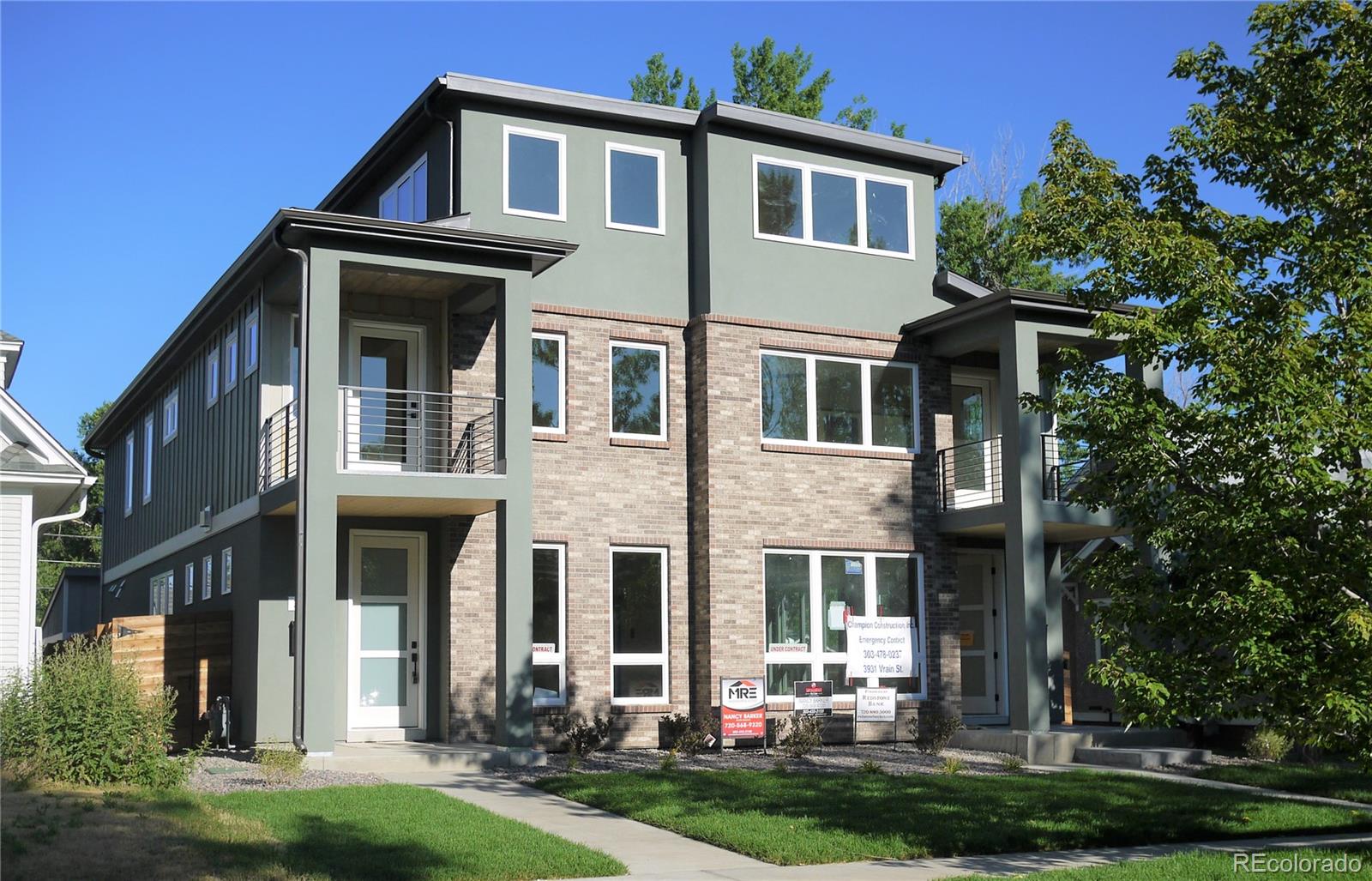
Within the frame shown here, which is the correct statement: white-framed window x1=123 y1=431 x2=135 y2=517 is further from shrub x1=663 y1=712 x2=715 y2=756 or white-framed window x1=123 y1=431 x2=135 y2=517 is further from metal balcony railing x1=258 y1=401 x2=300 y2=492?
shrub x1=663 y1=712 x2=715 y2=756

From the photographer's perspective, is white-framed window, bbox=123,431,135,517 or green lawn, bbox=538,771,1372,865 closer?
green lawn, bbox=538,771,1372,865

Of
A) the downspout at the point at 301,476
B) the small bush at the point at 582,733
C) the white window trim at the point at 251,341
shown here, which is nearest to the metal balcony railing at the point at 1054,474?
the small bush at the point at 582,733

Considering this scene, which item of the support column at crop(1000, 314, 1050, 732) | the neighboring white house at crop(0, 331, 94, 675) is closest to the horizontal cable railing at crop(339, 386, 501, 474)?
the neighboring white house at crop(0, 331, 94, 675)

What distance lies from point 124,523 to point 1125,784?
21.9 m

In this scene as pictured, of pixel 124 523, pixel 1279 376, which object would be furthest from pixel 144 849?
pixel 124 523

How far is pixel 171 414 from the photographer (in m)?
25.0

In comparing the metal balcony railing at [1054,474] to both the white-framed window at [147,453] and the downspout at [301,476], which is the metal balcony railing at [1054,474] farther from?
the white-framed window at [147,453]

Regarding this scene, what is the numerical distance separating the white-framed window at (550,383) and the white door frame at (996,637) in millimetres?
7416

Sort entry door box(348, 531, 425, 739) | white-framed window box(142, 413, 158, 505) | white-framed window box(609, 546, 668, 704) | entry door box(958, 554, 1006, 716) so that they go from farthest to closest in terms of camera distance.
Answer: white-framed window box(142, 413, 158, 505)
entry door box(958, 554, 1006, 716)
white-framed window box(609, 546, 668, 704)
entry door box(348, 531, 425, 739)

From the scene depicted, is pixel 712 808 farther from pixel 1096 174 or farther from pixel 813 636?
pixel 813 636

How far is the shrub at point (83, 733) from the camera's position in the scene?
12625 millimetres

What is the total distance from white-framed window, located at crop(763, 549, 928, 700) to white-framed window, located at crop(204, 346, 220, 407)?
345 inches

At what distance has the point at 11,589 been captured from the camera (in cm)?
1600

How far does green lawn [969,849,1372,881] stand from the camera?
935 centimetres
